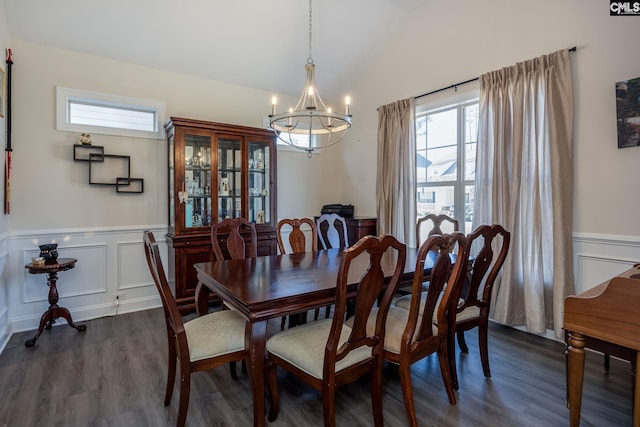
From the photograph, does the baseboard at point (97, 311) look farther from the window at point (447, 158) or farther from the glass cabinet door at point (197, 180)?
the window at point (447, 158)

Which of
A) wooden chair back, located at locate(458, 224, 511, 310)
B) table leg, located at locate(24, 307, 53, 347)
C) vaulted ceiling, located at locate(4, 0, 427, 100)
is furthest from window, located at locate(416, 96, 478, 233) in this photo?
table leg, located at locate(24, 307, 53, 347)

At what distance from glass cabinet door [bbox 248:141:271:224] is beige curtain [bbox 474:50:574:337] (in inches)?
95.8

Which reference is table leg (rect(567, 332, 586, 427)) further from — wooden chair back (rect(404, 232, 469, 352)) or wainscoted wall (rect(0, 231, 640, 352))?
wainscoted wall (rect(0, 231, 640, 352))

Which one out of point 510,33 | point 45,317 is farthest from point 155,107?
point 510,33

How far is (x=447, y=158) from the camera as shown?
3779mm

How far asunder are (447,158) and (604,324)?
2.55 m

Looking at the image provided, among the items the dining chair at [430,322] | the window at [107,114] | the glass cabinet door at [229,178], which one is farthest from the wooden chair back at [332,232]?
the window at [107,114]

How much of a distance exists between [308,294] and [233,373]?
104 centimetres

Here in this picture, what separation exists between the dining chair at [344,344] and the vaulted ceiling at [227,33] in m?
3.20

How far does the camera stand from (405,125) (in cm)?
399

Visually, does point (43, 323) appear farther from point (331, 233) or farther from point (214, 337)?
point (331, 233)

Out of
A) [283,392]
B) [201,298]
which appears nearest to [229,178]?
[201,298]

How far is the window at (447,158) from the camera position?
3566 millimetres

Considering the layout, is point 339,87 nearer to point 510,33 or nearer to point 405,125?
point 405,125
